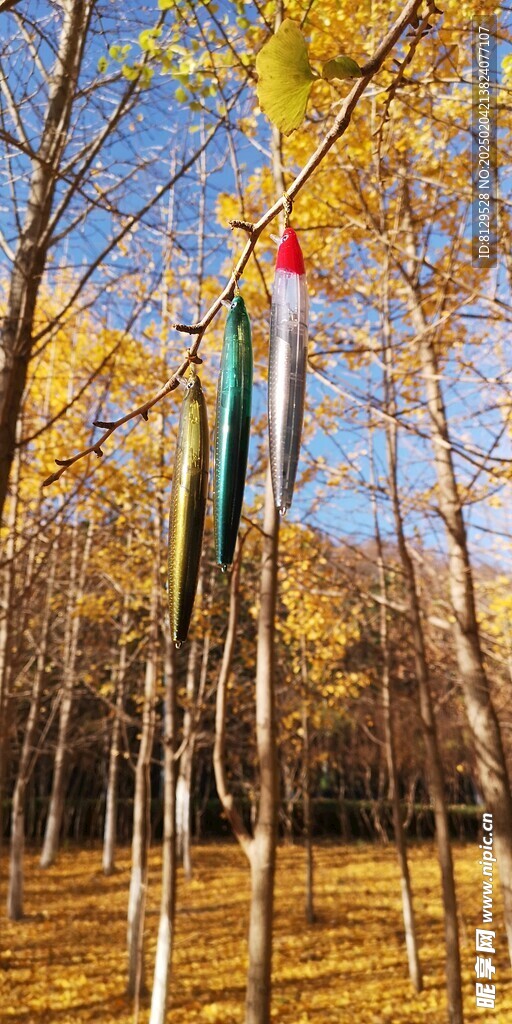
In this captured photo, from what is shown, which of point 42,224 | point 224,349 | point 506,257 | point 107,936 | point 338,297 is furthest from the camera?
point 107,936

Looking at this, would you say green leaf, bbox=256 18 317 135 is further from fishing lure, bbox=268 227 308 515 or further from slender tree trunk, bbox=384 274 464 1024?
slender tree trunk, bbox=384 274 464 1024

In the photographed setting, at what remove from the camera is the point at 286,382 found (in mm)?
636

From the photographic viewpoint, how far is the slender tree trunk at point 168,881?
5.71m

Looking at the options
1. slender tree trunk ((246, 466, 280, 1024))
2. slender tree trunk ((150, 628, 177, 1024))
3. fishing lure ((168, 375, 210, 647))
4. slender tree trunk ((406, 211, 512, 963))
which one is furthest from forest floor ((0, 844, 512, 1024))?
fishing lure ((168, 375, 210, 647))

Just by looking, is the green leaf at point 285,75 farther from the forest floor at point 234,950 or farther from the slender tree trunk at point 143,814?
the forest floor at point 234,950

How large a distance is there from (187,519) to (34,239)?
2.63 m

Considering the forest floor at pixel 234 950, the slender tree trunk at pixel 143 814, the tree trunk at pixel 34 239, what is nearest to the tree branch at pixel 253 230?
the tree trunk at pixel 34 239

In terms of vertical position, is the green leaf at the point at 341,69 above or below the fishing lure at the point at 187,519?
above

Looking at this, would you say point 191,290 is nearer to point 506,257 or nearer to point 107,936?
point 506,257

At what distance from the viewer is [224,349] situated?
665 millimetres

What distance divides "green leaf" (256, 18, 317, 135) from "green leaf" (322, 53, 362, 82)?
0.09 feet

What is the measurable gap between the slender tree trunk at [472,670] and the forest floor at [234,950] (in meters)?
2.46

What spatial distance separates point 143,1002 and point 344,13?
845 cm

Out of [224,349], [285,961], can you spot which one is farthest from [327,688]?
[224,349]
